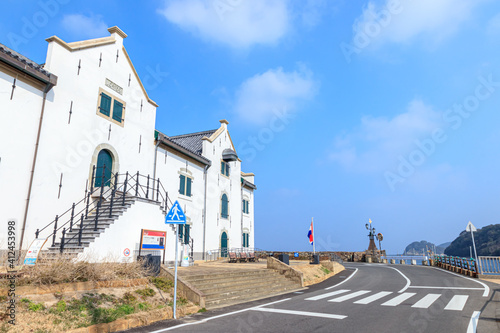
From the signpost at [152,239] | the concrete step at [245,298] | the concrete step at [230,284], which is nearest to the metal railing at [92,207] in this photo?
the signpost at [152,239]

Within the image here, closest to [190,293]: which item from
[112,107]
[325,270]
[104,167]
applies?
[104,167]

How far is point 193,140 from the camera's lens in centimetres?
2719

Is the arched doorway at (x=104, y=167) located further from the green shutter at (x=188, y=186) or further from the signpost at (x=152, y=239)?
the green shutter at (x=188, y=186)

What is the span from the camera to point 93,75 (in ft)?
48.7

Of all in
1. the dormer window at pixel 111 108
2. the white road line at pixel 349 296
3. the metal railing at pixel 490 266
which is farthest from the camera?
the metal railing at pixel 490 266

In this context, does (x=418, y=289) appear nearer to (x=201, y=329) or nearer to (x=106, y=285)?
(x=201, y=329)

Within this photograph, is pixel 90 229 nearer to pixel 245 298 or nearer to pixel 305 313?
pixel 245 298

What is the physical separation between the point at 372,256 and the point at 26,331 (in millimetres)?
41480

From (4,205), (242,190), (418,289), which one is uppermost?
(242,190)

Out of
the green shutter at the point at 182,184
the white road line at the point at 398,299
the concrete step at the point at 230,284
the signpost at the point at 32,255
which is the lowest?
the white road line at the point at 398,299

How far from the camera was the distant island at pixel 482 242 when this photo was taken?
125 metres

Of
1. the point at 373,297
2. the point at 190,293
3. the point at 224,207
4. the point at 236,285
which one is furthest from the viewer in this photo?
the point at 224,207

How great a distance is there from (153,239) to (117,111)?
25.3ft

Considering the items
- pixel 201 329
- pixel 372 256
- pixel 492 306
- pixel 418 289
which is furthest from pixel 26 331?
pixel 372 256
